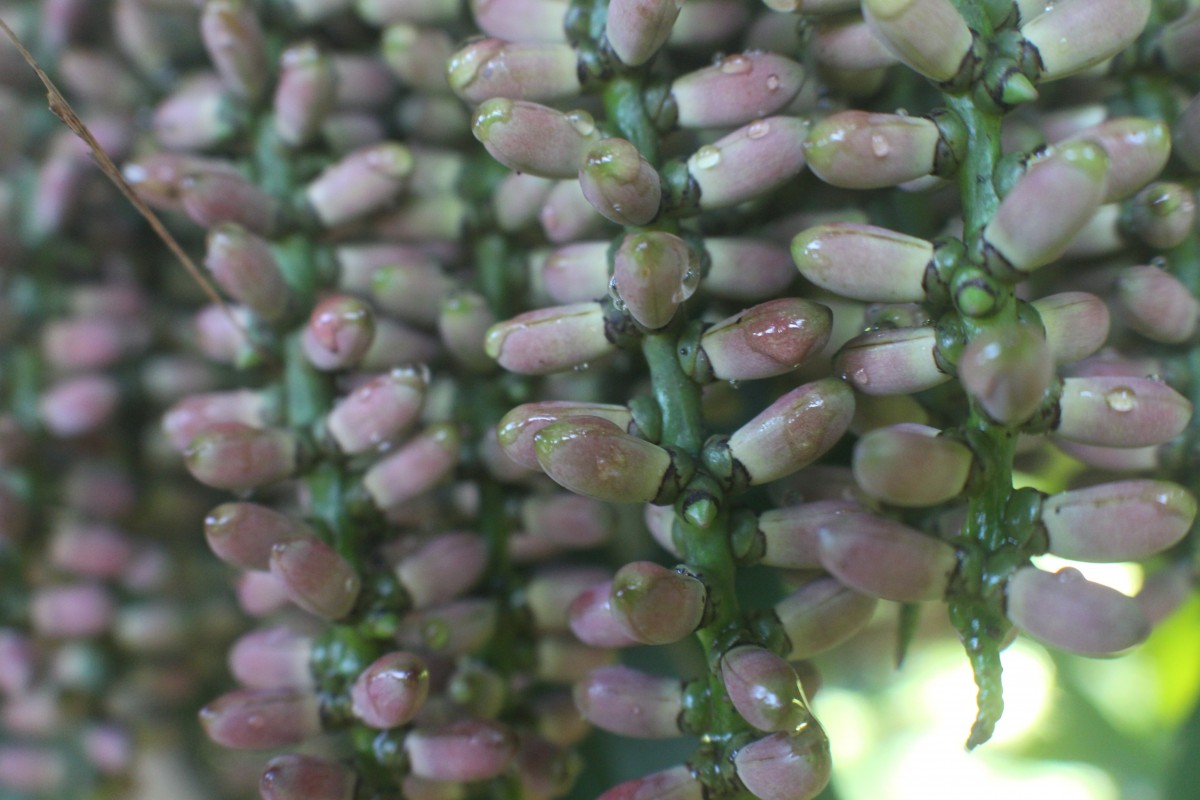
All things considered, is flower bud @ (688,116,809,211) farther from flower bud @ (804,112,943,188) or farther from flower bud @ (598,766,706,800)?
flower bud @ (598,766,706,800)

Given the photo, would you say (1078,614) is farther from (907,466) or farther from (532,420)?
(532,420)

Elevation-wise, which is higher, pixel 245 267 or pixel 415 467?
pixel 245 267

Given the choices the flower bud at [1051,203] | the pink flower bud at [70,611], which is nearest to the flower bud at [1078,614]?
the flower bud at [1051,203]

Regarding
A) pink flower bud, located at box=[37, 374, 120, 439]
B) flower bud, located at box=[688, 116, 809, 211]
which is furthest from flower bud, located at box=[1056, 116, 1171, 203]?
pink flower bud, located at box=[37, 374, 120, 439]

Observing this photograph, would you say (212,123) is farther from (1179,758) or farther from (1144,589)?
(1179,758)

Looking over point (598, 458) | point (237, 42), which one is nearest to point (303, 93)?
point (237, 42)

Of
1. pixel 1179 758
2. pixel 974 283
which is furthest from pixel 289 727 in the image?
pixel 1179 758

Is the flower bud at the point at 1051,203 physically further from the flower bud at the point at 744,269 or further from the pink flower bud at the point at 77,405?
the pink flower bud at the point at 77,405
